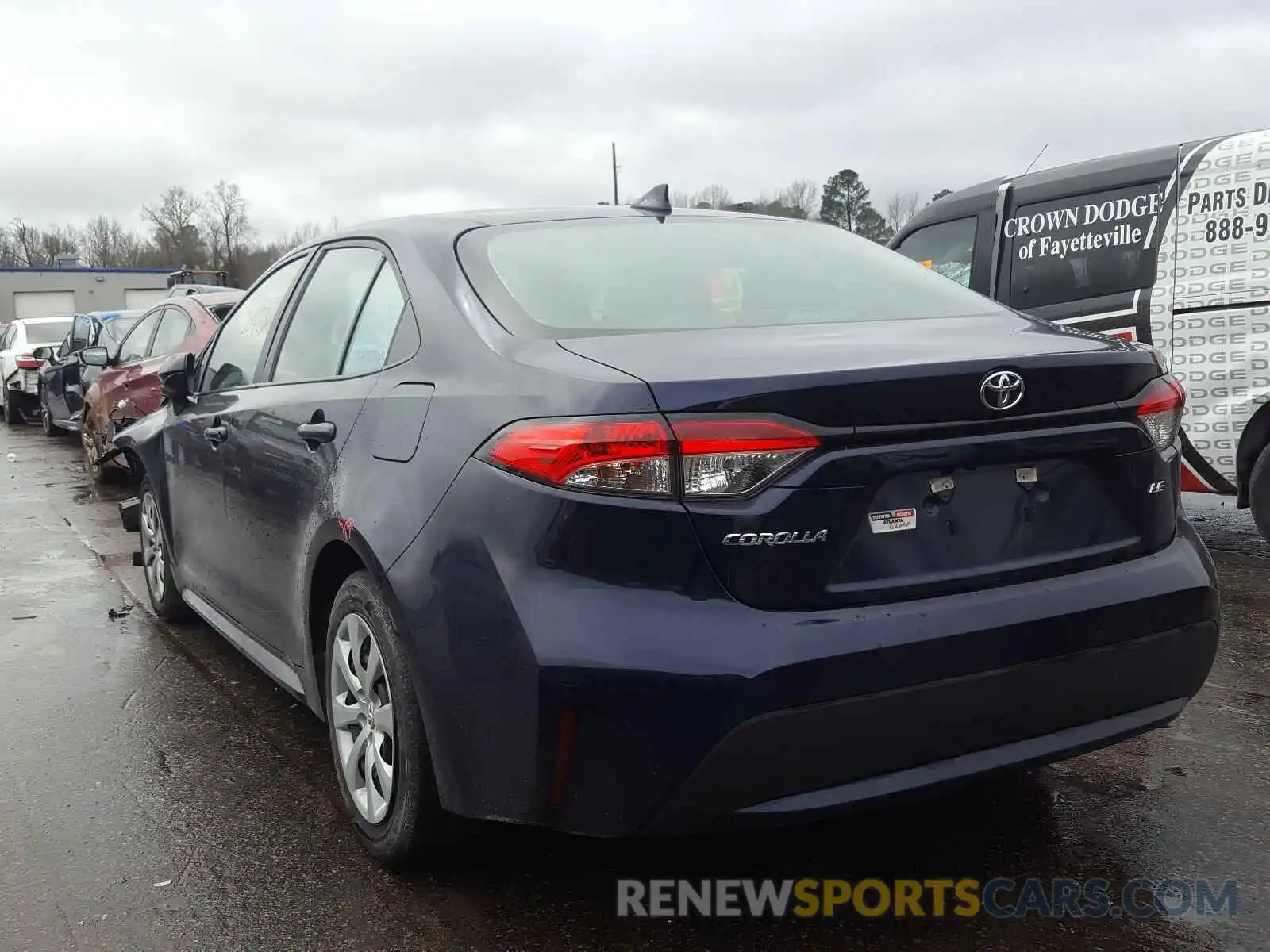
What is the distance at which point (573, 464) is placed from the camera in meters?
2.22

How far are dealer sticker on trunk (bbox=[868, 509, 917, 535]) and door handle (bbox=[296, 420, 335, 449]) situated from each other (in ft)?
4.83

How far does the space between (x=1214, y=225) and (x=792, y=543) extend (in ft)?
14.5

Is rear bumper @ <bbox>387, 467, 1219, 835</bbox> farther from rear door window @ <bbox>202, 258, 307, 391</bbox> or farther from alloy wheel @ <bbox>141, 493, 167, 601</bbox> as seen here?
alloy wheel @ <bbox>141, 493, 167, 601</bbox>

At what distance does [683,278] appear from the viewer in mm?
2975

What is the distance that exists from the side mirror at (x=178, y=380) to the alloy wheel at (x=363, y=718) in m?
1.96

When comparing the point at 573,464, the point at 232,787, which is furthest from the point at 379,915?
the point at 573,464

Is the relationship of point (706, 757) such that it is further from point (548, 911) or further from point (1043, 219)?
point (1043, 219)

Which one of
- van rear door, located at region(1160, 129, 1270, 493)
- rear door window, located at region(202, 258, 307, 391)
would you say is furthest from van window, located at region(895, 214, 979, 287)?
rear door window, located at region(202, 258, 307, 391)

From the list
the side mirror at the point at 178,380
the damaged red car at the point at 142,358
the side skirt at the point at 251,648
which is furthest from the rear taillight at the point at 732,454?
the damaged red car at the point at 142,358

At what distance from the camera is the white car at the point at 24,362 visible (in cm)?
1667

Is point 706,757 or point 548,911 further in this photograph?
point 548,911

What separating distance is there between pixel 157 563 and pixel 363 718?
2.82 metres

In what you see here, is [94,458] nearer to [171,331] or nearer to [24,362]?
[171,331]

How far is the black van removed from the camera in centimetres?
546
